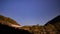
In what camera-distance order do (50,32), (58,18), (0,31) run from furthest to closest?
1. (58,18)
2. (50,32)
3. (0,31)

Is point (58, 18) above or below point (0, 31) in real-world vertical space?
above

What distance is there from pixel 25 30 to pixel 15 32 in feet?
0.66

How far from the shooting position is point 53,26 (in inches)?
93.8

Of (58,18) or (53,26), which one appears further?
(58,18)

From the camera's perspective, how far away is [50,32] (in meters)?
2.28

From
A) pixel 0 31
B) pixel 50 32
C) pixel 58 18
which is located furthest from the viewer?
pixel 58 18

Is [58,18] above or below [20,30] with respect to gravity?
above

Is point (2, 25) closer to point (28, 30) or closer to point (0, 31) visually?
point (0, 31)

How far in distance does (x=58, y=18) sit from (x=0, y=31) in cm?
130

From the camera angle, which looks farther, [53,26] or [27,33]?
[53,26]

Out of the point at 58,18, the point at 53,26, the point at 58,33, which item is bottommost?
the point at 58,33

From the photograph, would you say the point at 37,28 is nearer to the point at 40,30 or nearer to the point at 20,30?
the point at 40,30

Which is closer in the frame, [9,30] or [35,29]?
[9,30]

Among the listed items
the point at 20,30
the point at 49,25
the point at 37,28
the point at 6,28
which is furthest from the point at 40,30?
the point at 6,28
